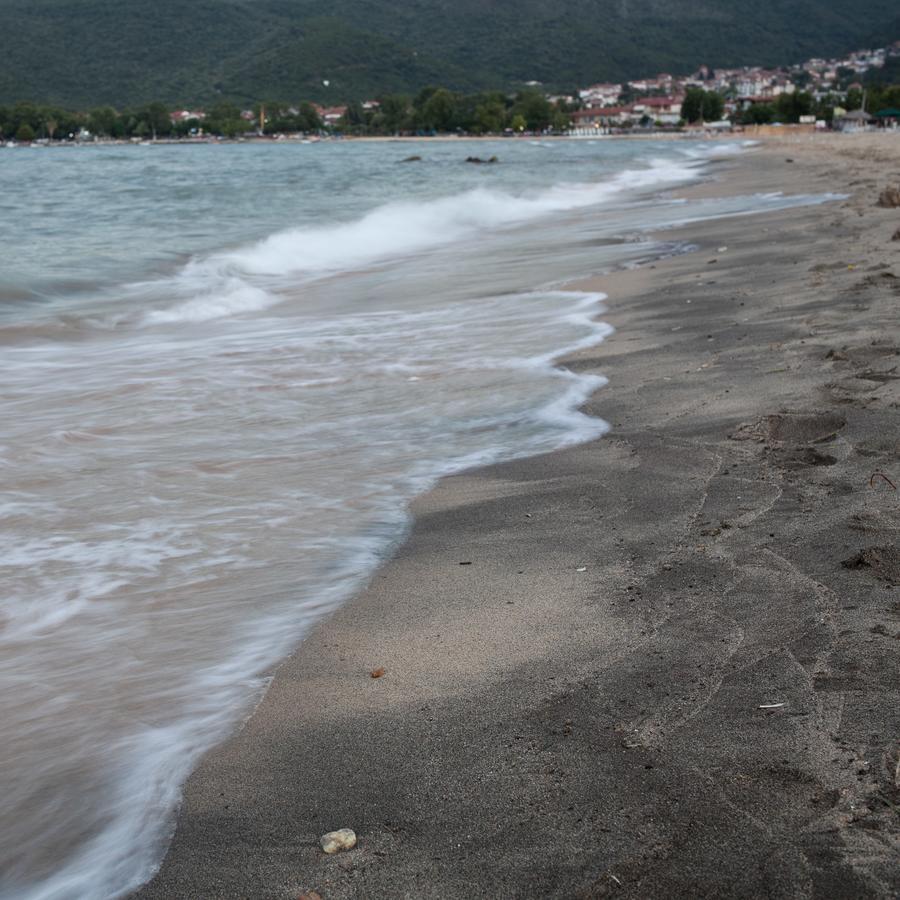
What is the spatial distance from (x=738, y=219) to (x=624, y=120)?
16025cm

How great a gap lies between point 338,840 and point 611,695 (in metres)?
0.77

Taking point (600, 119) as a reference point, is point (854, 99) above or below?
above

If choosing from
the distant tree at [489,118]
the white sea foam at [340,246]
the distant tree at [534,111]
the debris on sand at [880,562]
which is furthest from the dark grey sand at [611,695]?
the distant tree at [534,111]

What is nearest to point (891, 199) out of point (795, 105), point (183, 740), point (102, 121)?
point (183, 740)

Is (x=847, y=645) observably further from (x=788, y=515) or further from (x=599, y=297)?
(x=599, y=297)

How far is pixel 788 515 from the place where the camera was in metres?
3.42

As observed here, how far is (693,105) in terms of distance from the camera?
153 metres

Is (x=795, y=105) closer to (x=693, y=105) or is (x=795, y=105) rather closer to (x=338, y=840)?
(x=693, y=105)

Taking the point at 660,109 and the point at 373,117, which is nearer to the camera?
the point at 373,117

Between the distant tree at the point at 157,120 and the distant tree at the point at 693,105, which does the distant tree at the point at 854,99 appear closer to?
the distant tree at the point at 693,105

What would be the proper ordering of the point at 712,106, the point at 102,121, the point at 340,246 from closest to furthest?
1. the point at 340,246
2. the point at 102,121
3. the point at 712,106

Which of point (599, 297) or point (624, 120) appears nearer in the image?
point (599, 297)

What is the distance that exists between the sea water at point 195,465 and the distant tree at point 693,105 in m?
151

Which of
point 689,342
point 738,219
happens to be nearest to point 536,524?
point 689,342
